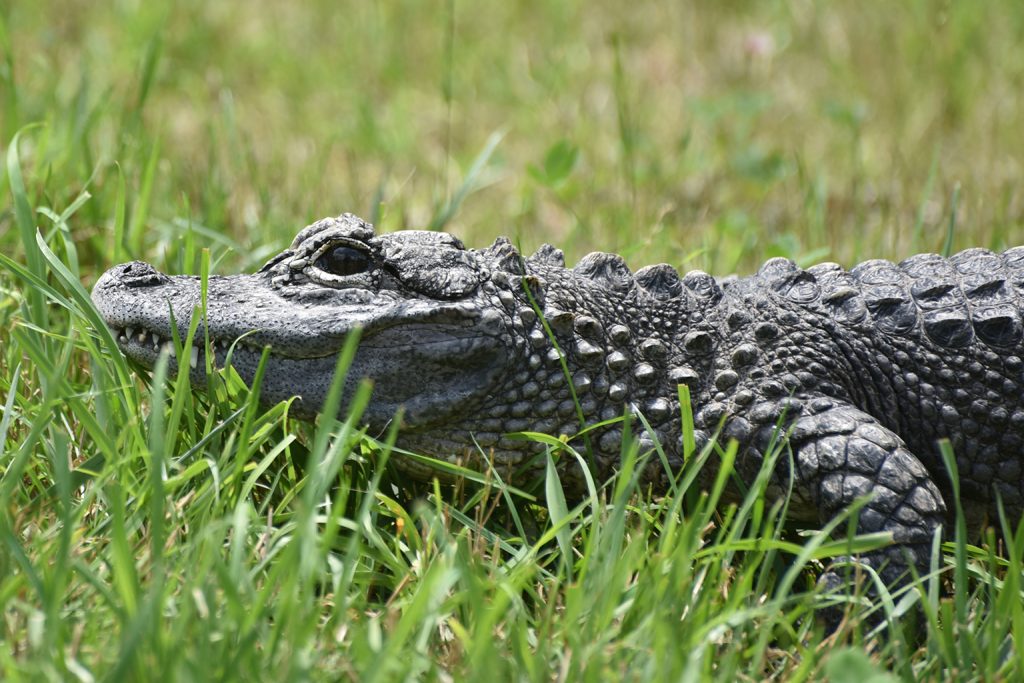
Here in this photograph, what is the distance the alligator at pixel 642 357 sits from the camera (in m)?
2.92

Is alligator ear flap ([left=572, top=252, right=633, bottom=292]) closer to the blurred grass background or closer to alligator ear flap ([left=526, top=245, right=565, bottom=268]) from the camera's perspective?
alligator ear flap ([left=526, top=245, right=565, bottom=268])

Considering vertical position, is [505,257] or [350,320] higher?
[505,257]

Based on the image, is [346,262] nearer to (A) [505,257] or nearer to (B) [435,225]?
(A) [505,257]

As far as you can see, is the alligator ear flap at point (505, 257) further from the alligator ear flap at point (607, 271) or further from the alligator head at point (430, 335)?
the alligator ear flap at point (607, 271)

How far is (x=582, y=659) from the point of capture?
7.34 feet

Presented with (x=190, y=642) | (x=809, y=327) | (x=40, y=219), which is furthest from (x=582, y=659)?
(x=40, y=219)

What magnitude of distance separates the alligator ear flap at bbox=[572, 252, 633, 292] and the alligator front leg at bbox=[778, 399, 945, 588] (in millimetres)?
652

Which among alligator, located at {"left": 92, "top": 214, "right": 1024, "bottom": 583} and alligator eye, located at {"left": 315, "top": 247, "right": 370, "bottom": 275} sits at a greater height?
alligator eye, located at {"left": 315, "top": 247, "right": 370, "bottom": 275}

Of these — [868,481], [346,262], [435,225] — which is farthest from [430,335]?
[435,225]

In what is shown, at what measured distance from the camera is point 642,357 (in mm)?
3139

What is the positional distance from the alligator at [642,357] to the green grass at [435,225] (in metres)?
0.13

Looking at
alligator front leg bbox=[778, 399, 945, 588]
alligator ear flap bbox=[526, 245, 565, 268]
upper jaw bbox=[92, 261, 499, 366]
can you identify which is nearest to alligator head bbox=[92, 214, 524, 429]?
upper jaw bbox=[92, 261, 499, 366]

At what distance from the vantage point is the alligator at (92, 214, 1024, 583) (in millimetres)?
2916

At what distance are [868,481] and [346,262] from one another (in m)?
1.54
